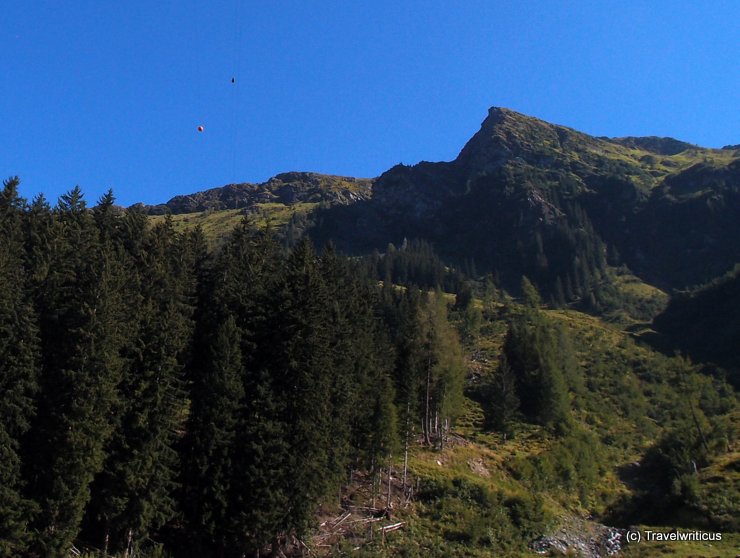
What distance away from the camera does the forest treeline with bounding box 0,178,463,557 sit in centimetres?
2722

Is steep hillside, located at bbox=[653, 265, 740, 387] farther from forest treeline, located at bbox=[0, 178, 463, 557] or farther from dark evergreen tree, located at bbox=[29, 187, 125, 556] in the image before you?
dark evergreen tree, located at bbox=[29, 187, 125, 556]

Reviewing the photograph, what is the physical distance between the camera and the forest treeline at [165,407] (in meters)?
27.2

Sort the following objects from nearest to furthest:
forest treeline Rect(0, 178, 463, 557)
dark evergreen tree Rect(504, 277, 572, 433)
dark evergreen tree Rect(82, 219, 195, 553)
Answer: forest treeline Rect(0, 178, 463, 557), dark evergreen tree Rect(82, 219, 195, 553), dark evergreen tree Rect(504, 277, 572, 433)

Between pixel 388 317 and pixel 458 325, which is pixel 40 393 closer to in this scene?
pixel 388 317

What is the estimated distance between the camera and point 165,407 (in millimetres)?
31156

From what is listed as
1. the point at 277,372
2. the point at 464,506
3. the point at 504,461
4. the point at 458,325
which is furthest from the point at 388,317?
the point at 277,372

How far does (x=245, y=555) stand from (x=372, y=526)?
9895 millimetres

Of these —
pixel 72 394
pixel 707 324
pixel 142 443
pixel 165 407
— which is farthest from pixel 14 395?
pixel 707 324

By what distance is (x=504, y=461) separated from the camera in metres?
59.2

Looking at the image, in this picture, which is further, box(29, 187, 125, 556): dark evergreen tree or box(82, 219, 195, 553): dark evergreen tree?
box(82, 219, 195, 553): dark evergreen tree

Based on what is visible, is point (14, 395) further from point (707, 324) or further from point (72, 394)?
point (707, 324)

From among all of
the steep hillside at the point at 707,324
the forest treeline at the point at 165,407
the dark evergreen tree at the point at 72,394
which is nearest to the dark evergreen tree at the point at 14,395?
the forest treeline at the point at 165,407

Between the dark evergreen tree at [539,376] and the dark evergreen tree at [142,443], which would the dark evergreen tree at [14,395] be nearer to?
the dark evergreen tree at [142,443]

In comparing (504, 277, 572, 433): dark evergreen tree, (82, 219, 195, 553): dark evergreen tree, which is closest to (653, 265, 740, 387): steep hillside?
(504, 277, 572, 433): dark evergreen tree
